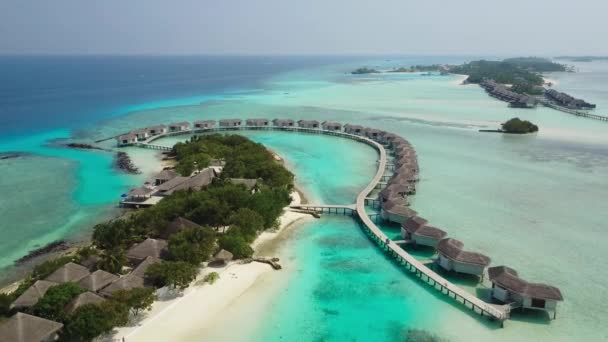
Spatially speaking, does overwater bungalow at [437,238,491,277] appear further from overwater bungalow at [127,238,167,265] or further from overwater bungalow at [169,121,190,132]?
overwater bungalow at [169,121,190,132]

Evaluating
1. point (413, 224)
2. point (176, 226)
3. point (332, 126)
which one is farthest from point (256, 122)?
point (413, 224)

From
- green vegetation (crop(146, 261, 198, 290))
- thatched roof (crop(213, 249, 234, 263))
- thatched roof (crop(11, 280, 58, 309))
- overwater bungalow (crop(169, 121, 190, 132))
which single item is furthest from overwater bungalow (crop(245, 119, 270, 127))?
thatched roof (crop(11, 280, 58, 309))

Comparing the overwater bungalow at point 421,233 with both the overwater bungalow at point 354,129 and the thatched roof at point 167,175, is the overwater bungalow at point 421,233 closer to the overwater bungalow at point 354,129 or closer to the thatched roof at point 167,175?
the thatched roof at point 167,175

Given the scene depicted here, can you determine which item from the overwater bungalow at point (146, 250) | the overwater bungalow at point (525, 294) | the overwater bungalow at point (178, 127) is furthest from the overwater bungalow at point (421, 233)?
the overwater bungalow at point (178, 127)

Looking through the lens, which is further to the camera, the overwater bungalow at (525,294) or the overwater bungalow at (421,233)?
the overwater bungalow at (421,233)

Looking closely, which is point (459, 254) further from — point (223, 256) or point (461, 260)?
point (223, 256)

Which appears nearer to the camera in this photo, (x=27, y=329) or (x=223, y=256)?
(x=27, y=329)
